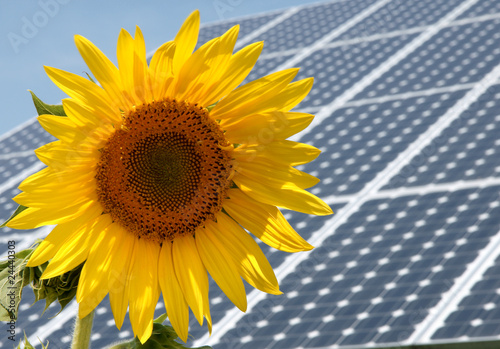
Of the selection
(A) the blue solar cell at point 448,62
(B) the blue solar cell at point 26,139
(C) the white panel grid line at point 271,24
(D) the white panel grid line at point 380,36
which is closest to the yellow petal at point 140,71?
(A) the blue solar cell at point 448,62

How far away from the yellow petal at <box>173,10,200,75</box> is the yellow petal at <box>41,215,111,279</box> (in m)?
0.45

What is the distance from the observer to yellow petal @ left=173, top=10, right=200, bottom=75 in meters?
1.37

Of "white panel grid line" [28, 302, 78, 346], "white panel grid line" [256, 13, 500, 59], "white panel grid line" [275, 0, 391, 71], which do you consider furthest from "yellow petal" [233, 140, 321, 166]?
"white panel grid line" [256, 13, 500, 59]

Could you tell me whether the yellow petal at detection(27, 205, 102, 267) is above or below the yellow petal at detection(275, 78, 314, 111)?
below

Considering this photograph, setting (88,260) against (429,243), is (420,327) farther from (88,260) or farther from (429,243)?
(88,260)

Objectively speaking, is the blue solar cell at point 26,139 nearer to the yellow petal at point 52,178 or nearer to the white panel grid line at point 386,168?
the white panel grid line at point 386,168

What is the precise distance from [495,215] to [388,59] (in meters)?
5.97

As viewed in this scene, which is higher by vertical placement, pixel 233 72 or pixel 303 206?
pixel 233 72

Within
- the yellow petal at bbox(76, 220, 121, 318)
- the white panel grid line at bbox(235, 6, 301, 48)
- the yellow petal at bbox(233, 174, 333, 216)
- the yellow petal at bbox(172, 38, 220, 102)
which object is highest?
the white panel grid line at bbox(235, 6, 301, 48)

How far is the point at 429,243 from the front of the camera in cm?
756

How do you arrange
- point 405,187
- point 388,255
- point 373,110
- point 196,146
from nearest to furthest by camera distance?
point 196,146 → point 388,255 → point 405,187 → point 373,110

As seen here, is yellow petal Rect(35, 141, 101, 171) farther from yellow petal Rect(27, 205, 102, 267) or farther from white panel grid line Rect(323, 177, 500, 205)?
white panel grid line Rect(323, 177, 500, 205)

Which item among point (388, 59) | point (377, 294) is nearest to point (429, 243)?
point (377, 294)

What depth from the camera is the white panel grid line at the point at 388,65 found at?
11.5 meters
